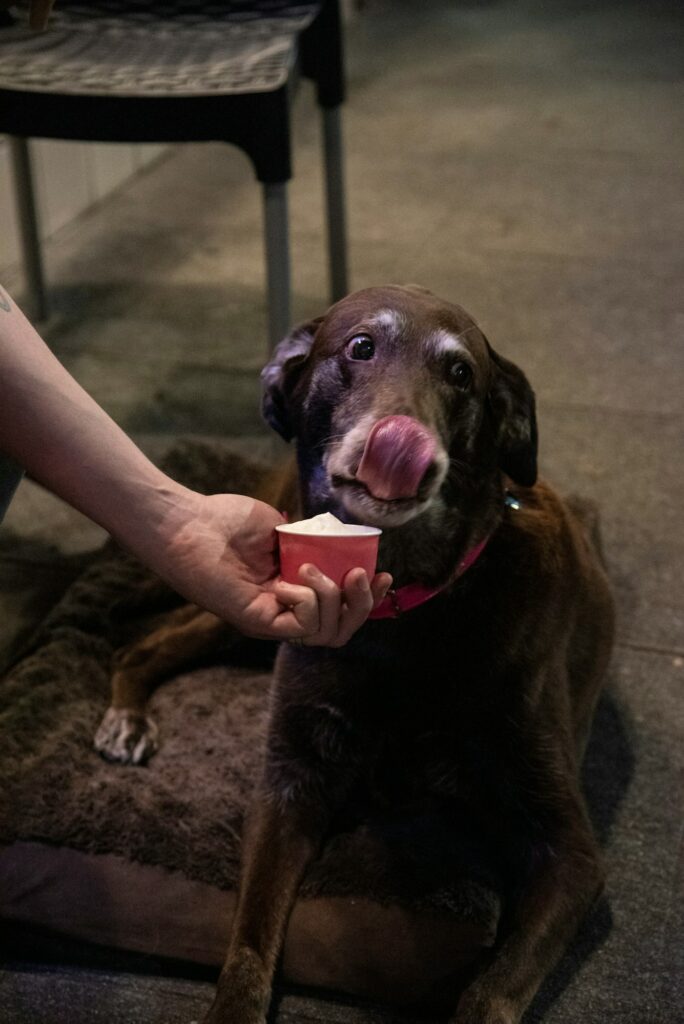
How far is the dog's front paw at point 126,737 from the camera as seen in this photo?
2.07 meters

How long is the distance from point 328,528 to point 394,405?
0.25 metres

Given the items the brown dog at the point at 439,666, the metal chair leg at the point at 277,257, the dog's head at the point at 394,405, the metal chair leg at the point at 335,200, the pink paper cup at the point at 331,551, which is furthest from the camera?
the metal chair leg at the point at 335,200

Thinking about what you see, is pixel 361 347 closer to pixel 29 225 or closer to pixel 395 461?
pixel 395 461

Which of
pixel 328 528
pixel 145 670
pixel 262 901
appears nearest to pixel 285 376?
pixel 328 528

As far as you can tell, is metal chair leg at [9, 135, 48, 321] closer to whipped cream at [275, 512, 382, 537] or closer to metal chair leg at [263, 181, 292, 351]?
metal chair leg at [263, 181, 292, 351]

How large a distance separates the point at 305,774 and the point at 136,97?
1.52 meters

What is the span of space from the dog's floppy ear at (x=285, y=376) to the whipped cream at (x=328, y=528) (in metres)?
0.45

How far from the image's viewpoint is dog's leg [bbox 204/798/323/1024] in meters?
1.63

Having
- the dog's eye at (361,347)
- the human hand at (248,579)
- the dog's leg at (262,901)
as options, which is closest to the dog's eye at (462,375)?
the dog's eye at (361,347)

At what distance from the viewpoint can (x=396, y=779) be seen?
188cm

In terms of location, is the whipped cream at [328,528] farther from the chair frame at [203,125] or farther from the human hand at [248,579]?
the chair frame at [203,125]

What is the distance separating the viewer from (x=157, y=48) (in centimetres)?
297

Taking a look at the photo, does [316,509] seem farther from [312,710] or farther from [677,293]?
[677,293]

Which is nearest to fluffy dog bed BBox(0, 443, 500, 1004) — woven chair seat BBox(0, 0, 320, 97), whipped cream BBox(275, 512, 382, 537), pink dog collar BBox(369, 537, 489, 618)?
pink dog collar BBox(369, 537, 489, 618)
